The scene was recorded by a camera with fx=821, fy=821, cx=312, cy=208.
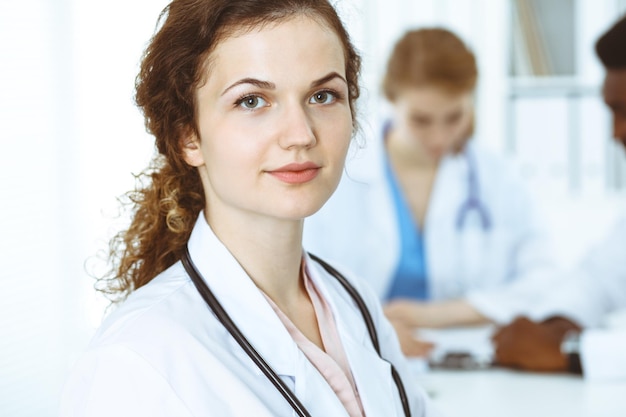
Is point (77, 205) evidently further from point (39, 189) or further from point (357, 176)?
point (357, 176)

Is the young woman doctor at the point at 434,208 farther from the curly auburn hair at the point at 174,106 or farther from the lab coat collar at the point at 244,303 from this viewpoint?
the lab coat collar at the point at 244,303

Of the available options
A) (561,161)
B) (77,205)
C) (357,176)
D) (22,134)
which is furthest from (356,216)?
(561,161)

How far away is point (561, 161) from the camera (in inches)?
135

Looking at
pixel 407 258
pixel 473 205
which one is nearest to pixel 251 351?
pixel 407 258

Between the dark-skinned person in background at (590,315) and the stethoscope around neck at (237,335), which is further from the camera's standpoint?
the dark-skinned person in background at (590,315)

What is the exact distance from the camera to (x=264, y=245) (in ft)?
3.43

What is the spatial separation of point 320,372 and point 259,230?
0.64 feet

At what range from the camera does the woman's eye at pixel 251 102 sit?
958mm

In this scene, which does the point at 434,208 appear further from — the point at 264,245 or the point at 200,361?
the point at 200,361

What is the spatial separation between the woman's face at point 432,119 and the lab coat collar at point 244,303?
4.79ft

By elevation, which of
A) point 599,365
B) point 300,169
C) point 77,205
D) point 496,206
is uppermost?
point 300,169

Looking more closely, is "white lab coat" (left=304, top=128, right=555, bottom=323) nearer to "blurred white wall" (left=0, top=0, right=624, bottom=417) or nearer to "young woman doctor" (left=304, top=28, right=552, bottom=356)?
"young woman doctor" (left=304, top=28, right=552, bottom=356)

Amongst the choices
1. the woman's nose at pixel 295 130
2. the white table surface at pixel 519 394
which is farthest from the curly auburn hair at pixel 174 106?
the white table surface at pixel 519 394

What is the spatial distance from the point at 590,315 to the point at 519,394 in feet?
2.21
